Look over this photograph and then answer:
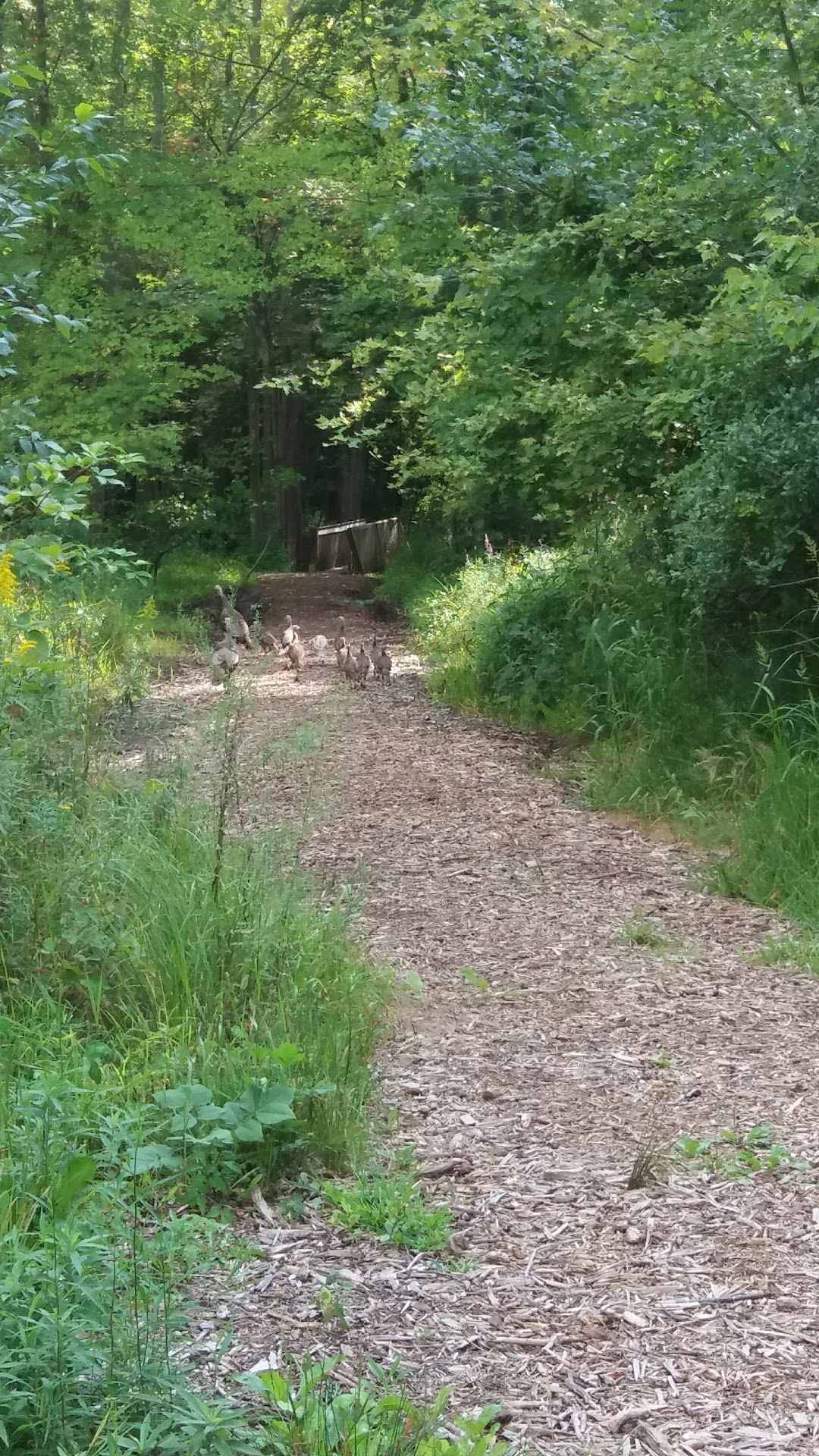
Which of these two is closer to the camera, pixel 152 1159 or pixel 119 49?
pixel 152 1159

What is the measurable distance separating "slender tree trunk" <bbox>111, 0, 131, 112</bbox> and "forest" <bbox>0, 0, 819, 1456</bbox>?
0.30 ft

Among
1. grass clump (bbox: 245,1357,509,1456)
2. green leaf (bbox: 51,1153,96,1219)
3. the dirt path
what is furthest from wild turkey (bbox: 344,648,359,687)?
grass clump (bbox: 245,1357,509,1456)

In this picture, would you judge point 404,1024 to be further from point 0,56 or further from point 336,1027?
point 0,56

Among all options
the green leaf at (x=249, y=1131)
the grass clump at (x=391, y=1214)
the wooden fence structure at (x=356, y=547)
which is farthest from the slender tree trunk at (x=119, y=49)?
the grass clump at (x=391, y=1214)

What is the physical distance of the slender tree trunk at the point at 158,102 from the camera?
1611 centimetres

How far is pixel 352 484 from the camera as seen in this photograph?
25266mm

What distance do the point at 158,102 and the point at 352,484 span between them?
370 inches

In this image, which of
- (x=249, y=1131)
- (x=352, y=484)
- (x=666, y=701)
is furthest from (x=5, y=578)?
(x=352, y=484)

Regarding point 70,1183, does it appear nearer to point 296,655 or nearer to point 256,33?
point 296,655

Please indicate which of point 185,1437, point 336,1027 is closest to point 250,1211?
point 336,1027

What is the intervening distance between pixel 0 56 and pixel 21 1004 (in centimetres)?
1349

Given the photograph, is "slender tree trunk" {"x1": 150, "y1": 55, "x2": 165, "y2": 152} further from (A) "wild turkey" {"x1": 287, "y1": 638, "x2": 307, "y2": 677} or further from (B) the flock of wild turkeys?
(A) "wild turkey" {"x1": 287, "y1": 638, "x2": 307, "y2": 677}

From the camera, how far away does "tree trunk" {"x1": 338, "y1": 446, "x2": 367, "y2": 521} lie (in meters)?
25.2

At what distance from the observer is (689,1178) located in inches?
140
